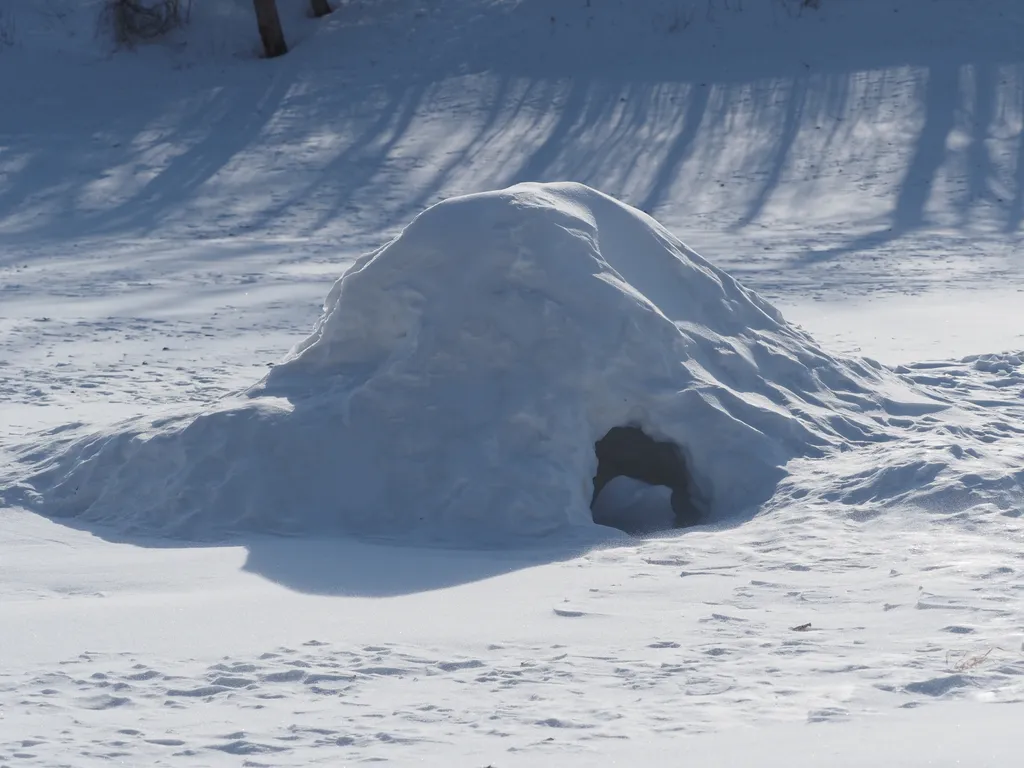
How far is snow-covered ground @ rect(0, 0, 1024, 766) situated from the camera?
4.30 metres

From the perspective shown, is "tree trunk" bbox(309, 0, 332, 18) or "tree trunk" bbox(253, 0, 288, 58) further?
"tree trunk" bbox(309, 0, 332, 18)

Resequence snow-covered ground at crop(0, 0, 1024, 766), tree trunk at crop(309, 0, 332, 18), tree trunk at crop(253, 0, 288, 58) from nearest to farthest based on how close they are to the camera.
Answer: snow-covered ground at crop(0, 0, 1024, 766)
tree trunk at crop(253, 0, 288, 58)
tree trunk at crop(309, 0, 332, 18)

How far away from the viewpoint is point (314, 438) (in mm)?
6805

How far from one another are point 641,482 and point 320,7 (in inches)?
655

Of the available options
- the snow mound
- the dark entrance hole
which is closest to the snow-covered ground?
the snow mound

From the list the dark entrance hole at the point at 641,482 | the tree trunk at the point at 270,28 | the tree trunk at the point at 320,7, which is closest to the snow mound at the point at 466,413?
the dark entrance hole at the point at 641,482

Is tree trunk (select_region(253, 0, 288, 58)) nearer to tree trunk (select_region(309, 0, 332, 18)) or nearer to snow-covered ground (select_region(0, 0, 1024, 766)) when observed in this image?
snow-covered ground (select_region(0, 0, 1024, 766))

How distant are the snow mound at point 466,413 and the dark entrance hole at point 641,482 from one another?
0.15 m

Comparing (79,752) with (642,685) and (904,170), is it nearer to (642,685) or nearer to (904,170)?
(642,685)

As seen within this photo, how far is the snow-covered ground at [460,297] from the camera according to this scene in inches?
169

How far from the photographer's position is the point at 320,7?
72.6 feet

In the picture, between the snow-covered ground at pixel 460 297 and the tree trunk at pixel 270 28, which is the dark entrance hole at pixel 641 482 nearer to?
the snow-covered ground at pixel 460 297

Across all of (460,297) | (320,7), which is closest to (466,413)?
(460,297)

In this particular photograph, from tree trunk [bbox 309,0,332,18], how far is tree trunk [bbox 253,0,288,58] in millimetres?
896
